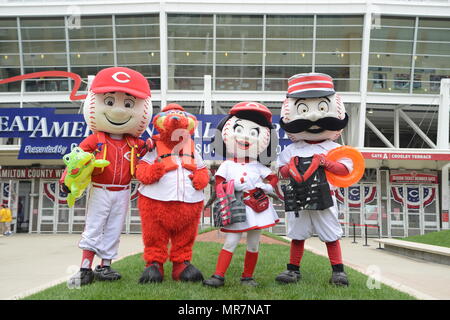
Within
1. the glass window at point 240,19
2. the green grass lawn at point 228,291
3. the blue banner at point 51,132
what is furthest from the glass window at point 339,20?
the green grass lawn at point 228,291

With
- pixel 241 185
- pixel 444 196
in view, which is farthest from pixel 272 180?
pixel 444 196

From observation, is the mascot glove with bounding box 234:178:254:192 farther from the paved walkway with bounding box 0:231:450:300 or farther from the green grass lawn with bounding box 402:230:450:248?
the green grass lawn with bounding box 402:230:450:248

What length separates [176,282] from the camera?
164 inches

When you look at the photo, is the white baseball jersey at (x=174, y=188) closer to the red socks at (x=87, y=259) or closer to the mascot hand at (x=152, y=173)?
the mascot hand at (x=152, y=173)

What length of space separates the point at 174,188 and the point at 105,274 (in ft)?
4.38

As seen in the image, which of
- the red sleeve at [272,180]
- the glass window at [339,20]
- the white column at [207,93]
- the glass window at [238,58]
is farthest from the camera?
the glass window at [238,58]

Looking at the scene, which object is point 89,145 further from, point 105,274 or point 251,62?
point 251,62

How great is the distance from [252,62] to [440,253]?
13.1 m

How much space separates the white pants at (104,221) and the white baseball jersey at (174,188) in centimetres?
38

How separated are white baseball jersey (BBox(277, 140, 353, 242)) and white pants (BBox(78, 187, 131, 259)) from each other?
6.52ft

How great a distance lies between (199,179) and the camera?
4430 mm

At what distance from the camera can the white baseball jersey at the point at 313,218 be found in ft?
14.4
